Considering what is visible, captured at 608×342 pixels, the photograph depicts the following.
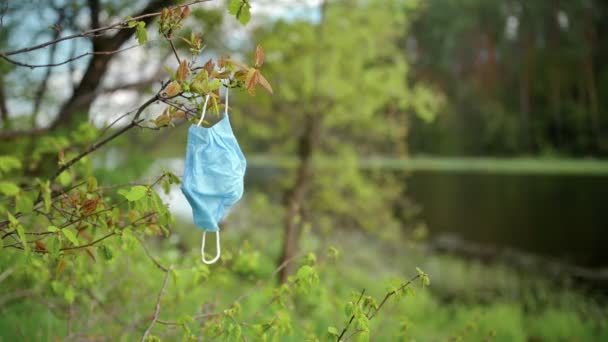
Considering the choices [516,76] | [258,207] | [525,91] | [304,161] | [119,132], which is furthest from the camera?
[516,76]

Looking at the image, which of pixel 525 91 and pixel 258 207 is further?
pixel 525 91

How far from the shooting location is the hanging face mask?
1.27 m

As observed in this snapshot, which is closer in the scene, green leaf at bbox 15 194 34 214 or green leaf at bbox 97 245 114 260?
green leaf at bbox 15 194 34 214

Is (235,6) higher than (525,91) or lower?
lower

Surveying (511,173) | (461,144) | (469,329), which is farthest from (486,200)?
(461,144)

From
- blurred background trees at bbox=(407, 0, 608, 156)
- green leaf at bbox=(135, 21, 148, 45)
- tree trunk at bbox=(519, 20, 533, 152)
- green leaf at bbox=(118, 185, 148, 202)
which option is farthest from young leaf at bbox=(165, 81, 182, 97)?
tree trunk at bbox=(519, 20, 533, 152)

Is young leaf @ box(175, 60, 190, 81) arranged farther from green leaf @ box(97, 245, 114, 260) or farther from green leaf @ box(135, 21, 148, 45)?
green leaf @ box(97, 245, 114, 260)

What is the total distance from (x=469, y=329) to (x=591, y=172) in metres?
26.3

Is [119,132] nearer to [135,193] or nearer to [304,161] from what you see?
[135,193]

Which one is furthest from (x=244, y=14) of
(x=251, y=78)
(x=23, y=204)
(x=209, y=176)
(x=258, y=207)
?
(x=258, y=207)

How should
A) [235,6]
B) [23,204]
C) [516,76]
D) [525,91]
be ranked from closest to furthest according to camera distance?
[23,204], [235,6], [525,91], [516,76]

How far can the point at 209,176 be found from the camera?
4.23 ft

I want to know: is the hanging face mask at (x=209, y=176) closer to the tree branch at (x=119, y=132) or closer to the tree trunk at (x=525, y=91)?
the tree branch at (x=119, y=132)

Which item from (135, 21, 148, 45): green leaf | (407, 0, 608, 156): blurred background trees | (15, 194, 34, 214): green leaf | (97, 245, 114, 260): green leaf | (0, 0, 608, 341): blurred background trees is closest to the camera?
(15, 194, 34, 214): green leaf
